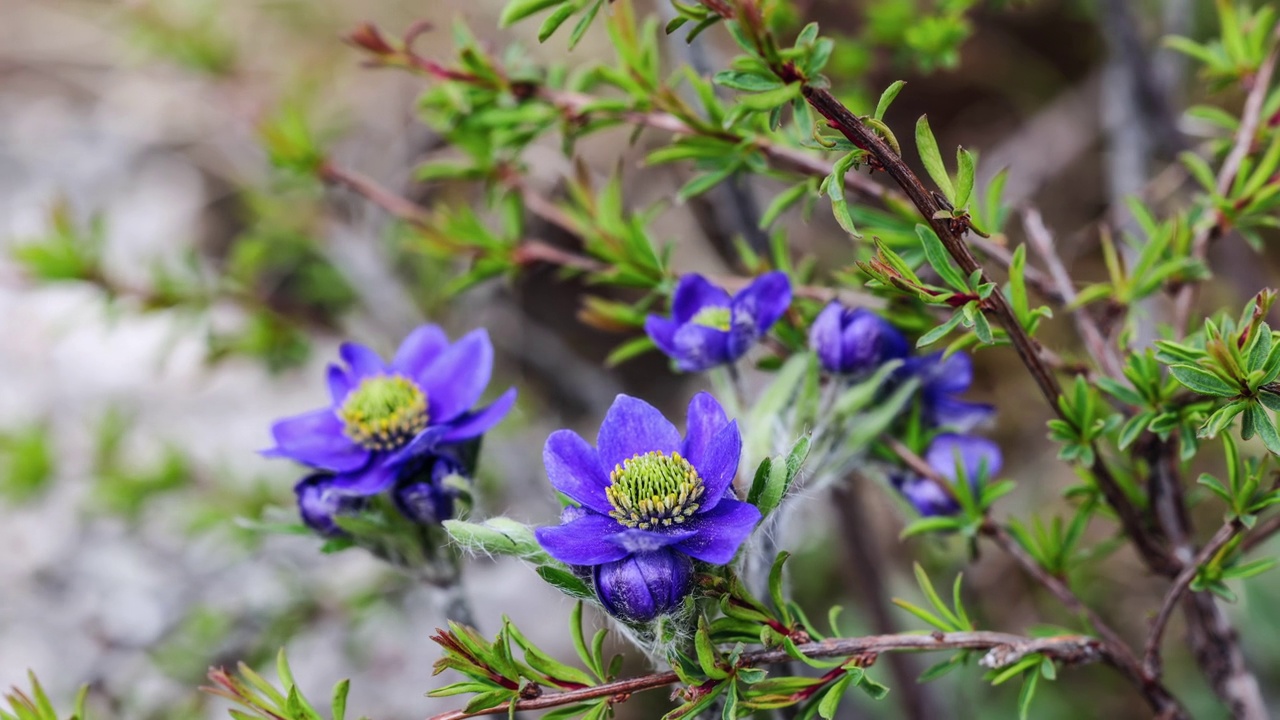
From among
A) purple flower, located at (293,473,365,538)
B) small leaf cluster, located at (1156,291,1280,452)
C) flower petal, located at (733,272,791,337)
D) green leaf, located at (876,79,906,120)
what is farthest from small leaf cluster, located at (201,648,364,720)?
small leaf cluster, located at (1156,291,1280,452)

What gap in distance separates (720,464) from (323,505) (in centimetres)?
39

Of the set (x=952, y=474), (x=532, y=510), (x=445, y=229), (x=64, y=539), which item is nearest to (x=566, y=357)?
(x=532, y=510)

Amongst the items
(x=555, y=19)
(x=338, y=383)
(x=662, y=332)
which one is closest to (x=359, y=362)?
(x=338, y=383)

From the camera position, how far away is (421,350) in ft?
3.56

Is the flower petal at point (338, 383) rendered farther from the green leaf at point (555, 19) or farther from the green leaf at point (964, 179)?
the green leaf at point (964, 179)

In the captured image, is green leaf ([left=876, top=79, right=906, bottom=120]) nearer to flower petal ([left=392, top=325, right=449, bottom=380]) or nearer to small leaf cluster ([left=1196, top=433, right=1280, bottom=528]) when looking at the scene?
small leaf cluster ([left=1196, top=433, right=1280, bottom=528])

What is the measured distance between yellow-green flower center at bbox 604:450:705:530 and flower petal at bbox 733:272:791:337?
0.59ft

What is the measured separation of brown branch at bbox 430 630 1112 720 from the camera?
0.76 m

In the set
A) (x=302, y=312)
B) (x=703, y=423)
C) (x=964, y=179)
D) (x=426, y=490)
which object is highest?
(x=964, y=179)

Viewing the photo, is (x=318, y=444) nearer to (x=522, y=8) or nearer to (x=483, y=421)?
(x=483, y=421)

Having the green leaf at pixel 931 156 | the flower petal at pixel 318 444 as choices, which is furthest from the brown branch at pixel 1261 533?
the flower petal at pixel 318 444

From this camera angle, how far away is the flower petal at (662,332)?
3.10ft

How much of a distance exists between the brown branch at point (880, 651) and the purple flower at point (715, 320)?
288 millimetres

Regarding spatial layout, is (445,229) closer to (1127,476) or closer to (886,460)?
(886,460)
